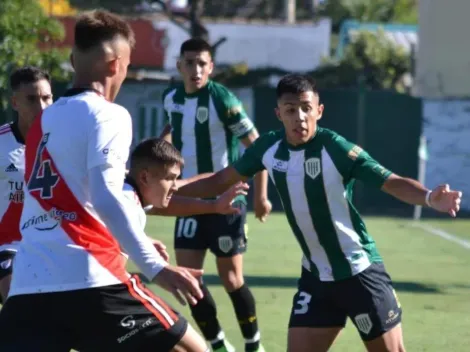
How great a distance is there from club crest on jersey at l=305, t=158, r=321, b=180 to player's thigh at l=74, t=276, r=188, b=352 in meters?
1.63

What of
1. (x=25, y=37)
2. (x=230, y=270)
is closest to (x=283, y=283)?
(x=230, y=270)

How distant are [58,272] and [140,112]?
740 inches

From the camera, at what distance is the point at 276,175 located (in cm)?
656

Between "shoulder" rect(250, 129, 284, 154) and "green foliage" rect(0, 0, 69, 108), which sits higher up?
"shoulder" rect(250, 129, 284, 154)

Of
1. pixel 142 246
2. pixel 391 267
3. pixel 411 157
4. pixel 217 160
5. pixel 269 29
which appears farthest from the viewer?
pixel 269 29

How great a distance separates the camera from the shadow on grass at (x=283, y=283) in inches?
467

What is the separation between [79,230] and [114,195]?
0.34m

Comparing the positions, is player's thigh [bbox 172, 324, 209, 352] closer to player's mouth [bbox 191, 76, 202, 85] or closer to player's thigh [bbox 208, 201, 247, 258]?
player's thigh [bbox 208, 201, 247, 258]

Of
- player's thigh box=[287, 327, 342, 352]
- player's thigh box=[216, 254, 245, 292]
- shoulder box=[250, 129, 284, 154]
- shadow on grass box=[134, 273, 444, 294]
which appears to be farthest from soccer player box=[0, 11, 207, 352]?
shadow on grass box=[134, 273, 444, 294]

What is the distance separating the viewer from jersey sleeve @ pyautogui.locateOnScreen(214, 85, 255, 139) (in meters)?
9.11

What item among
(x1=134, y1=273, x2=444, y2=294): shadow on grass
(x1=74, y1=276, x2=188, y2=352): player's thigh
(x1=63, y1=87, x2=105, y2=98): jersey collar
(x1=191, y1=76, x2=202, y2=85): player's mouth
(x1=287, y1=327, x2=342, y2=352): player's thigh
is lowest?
(x1=134, y1=273, x2=444, y2=294): shadow on grass

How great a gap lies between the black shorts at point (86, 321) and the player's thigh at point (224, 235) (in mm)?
4023

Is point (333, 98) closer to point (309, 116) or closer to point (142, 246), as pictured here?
point (309, 116)

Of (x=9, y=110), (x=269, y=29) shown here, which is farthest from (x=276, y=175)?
(x=269, y=29)
